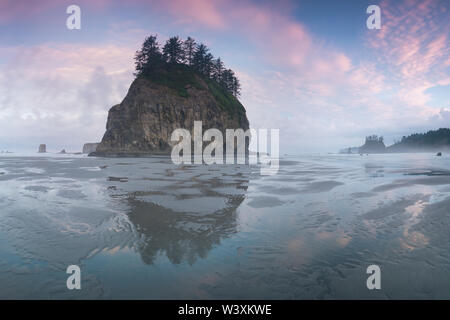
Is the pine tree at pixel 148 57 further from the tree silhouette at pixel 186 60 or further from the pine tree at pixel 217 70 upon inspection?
the pine tree at pixel 217 70

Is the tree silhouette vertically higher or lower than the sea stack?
higher

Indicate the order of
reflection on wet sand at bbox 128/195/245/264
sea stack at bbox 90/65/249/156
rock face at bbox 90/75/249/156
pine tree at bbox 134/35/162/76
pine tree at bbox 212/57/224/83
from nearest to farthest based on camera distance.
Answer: reflection on wet sand at bbox 128/195/245/264, rock face at bbox 90/75/249/156, sea stack at bbox 90/65/249/156, pine tree at bbox 134/35/162/76, pine tree at bbox 212/57/224/83

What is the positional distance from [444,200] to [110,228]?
12022 mm

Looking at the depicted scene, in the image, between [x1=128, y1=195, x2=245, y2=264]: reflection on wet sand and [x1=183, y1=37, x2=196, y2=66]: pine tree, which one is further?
[x1=183, y1=37, x2=196, y2=66]: pine tree

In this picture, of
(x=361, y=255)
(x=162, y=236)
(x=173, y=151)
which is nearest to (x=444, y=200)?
(x=361, y=255)

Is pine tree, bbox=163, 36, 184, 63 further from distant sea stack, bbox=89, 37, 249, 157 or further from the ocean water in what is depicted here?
the ocean water

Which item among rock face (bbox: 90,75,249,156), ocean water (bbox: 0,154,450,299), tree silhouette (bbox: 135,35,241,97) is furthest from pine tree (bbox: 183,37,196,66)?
ocean water (bbox: 0,154,450,299)

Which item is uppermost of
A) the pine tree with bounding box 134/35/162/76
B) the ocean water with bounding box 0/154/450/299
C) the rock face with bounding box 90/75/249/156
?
the pine tree with bounding box 134/35/162/76

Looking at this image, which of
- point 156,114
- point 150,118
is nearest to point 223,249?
point 150,118

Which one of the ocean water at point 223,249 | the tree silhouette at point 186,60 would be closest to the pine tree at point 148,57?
the tree silhouette at point 186,60

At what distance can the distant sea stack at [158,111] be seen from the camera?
6184 cm

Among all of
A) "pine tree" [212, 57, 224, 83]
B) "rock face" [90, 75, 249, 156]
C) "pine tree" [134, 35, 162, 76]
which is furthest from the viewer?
"pine tree" [212, 57, 224, 83]

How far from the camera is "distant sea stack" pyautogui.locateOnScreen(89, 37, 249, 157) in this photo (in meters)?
61.8
